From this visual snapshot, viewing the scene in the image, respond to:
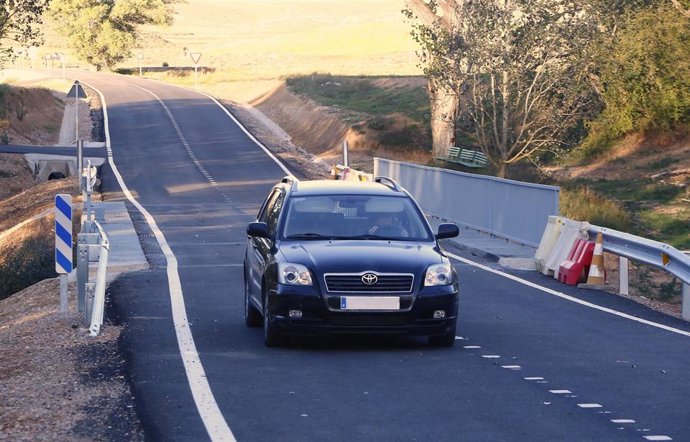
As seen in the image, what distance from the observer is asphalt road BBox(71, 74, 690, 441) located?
8328 mm

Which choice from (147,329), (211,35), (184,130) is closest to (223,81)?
(184,130)

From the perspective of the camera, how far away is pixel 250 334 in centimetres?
1261

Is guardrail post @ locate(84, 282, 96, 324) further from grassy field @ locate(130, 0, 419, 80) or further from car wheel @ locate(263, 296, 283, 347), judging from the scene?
grassy field @ locate(130, 0, 419, 80)

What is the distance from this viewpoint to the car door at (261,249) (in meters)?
12.2

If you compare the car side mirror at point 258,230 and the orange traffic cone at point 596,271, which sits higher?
the car side mirror at point 258,230

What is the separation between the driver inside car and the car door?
1.05m

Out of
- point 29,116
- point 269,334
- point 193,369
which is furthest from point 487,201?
point 29,116

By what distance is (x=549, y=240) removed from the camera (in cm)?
1870

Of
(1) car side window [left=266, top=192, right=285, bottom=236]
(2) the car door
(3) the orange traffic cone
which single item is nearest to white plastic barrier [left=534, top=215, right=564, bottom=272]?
(3) the orange traffic cone

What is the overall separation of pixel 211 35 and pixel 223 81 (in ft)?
333

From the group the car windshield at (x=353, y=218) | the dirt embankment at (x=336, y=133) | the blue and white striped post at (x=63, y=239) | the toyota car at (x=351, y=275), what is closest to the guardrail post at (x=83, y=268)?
the blue and white striped post at (x=63, y=239)

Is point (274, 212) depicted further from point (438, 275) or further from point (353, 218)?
point (438, 275)

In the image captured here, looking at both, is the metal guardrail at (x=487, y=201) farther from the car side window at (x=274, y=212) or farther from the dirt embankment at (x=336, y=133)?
the dirt embankment at (x=336, y=133)

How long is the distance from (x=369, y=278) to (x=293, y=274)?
72 cm
